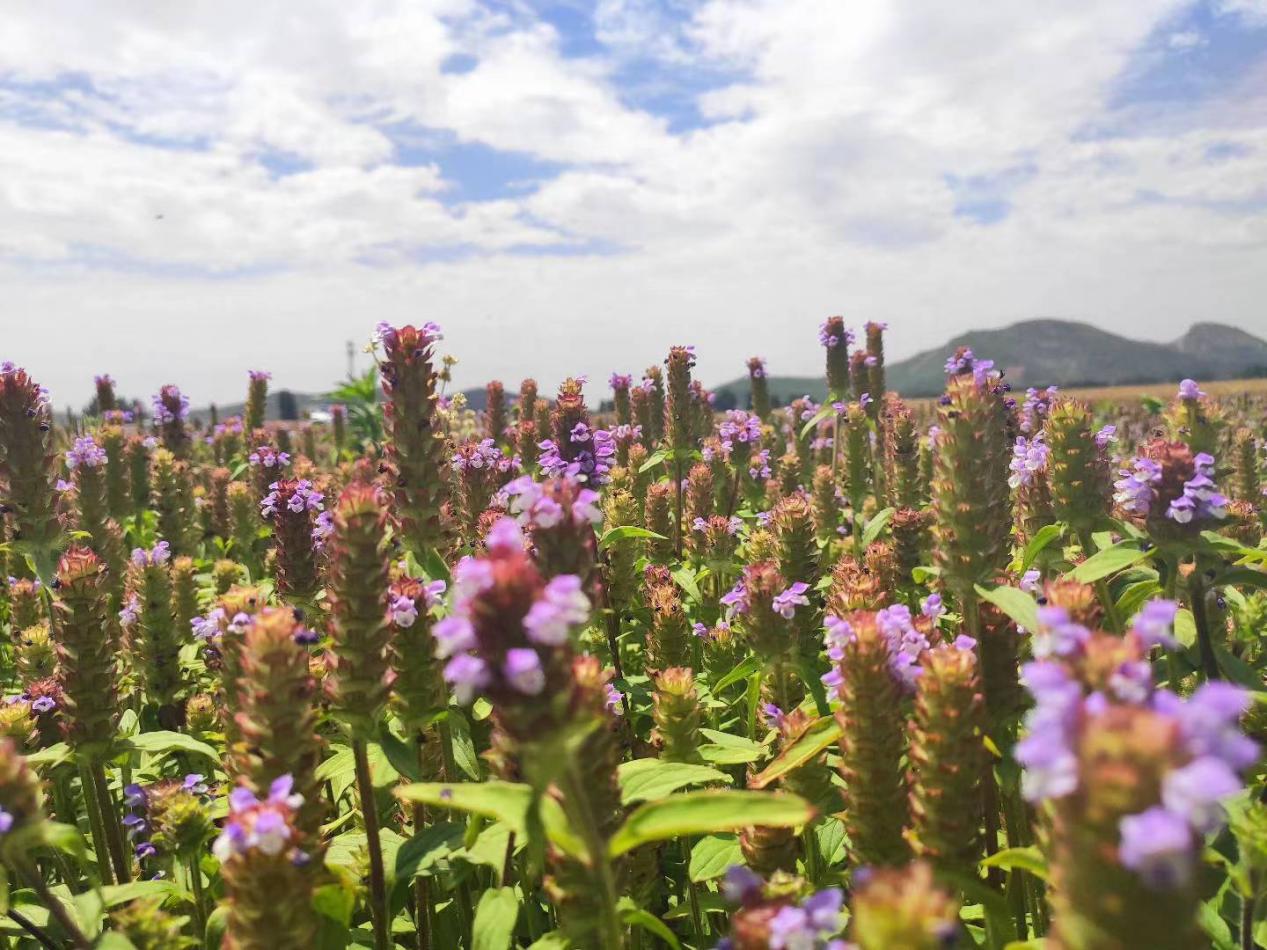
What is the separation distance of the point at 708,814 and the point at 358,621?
7.35 feet

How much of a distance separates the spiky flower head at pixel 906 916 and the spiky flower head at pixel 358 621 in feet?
8.79

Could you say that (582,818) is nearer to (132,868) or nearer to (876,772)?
(876,772)

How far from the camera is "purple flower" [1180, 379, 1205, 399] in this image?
637 centimetres

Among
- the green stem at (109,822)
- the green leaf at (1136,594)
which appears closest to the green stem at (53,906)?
the green stem at (109,822)

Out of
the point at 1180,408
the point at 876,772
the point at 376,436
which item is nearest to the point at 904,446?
the point at 1180,408

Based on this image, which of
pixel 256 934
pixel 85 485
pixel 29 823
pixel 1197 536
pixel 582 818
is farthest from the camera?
pixel 85 485

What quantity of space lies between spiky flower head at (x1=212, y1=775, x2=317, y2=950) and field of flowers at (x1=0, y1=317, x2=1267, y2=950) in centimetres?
1

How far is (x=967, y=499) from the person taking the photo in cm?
517

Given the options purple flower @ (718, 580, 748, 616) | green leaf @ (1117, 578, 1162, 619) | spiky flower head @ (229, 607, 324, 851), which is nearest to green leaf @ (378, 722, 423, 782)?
spiky flower head @ (229, 607, 324, 851)

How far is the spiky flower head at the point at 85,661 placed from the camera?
5195 mm

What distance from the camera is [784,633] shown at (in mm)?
5727

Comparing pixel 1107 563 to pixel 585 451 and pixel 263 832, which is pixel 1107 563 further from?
pixel 585 451

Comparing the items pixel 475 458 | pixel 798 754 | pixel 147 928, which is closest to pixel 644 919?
pixel 798 754

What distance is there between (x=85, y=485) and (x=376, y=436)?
42.6 ft
